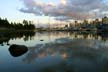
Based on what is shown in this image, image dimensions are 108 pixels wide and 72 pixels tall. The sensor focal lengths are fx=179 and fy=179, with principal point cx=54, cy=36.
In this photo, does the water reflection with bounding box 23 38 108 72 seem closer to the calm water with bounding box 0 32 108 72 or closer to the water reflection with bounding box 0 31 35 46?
the calm water with bounding box 0 32 108 72

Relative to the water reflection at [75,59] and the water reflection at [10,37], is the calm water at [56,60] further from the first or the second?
the water reflection at [10,37]

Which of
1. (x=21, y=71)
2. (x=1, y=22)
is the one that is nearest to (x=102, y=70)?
(x=21, y=71)

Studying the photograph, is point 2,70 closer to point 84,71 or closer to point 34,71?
point 34,71

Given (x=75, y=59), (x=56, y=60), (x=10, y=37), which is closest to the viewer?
(x=56, y=60)

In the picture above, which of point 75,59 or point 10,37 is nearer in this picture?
point 75,59

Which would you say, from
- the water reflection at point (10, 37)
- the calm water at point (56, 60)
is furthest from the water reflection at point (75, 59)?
the water reflection at point (10, 37)

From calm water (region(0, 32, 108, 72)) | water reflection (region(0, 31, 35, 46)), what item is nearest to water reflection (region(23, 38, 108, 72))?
calm water (region(0, 32, 108, 72))

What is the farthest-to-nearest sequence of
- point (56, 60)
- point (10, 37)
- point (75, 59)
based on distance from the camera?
point (10, 37) → point (75, 59) → point (56, 60)

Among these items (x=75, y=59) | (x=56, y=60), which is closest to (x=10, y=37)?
(x=56, y=60)

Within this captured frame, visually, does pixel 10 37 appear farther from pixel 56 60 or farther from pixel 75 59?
pixel 75 59

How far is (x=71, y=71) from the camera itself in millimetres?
21438

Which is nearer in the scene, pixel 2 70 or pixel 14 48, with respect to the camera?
pixel 2 70

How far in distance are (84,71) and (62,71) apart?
2.66 meters

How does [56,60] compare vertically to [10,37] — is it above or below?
above
